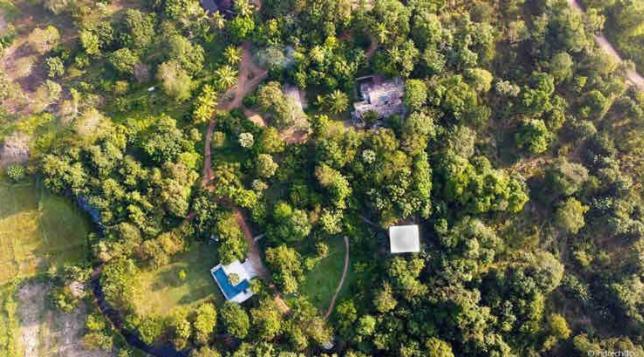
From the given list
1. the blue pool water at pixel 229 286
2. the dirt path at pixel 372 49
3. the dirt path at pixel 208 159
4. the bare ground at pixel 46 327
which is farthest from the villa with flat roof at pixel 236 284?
the dirt path at pixel 372 49

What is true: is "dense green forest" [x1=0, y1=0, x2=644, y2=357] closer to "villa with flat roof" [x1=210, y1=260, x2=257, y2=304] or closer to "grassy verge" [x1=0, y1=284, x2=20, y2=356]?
"villa with flat roof" [x1=210, y1=260, x2=257, y2=304]

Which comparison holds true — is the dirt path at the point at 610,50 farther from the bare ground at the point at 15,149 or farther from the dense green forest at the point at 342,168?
the bare ground at the point at 15,149

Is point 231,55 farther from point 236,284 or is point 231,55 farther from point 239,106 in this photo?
point 236,284

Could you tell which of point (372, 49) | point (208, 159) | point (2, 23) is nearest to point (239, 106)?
point (208, 159)

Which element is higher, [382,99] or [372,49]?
[372,49]

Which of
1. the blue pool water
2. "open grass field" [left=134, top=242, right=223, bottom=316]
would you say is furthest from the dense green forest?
the blue pool water

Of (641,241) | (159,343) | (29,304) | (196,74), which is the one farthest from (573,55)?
(29,304)

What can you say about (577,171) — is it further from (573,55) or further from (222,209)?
(222,209)
